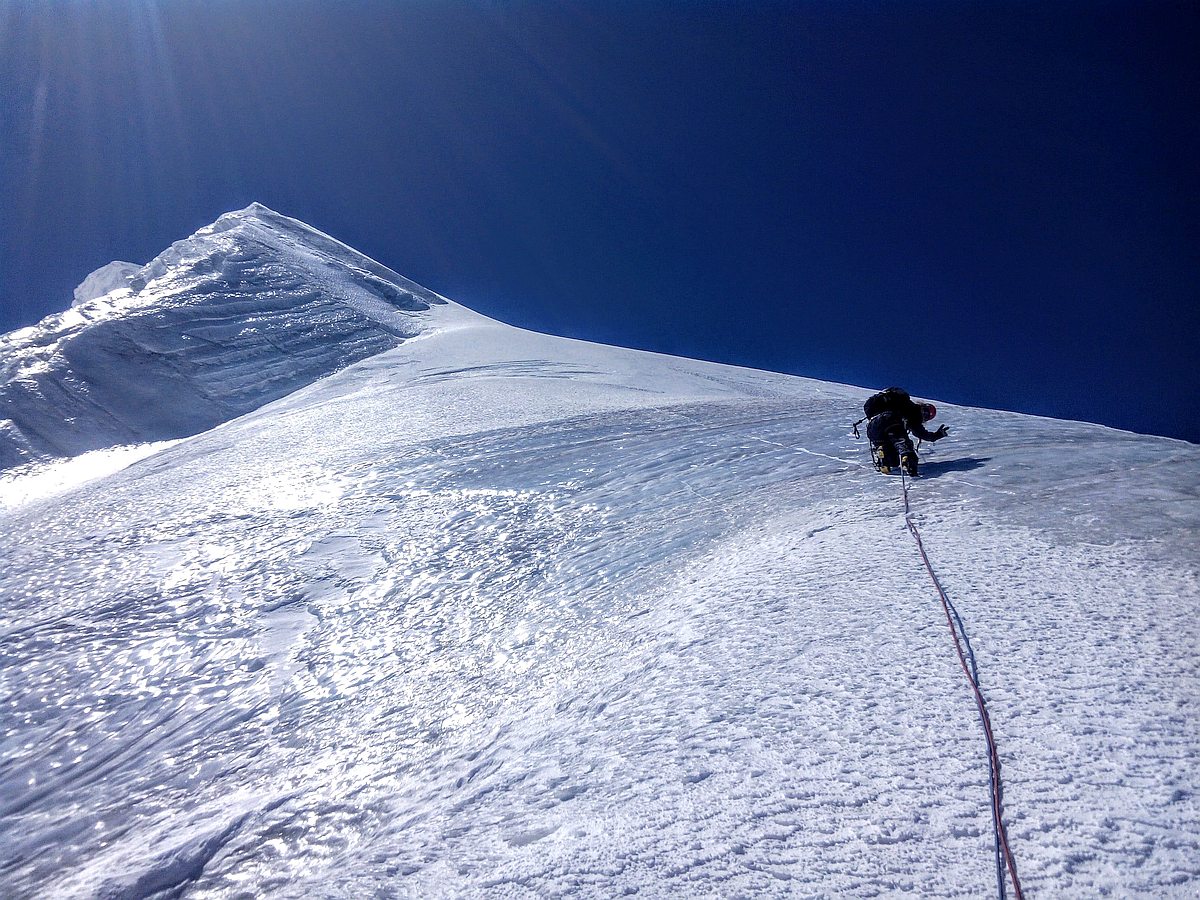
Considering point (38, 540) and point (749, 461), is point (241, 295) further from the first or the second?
point (749, 461)

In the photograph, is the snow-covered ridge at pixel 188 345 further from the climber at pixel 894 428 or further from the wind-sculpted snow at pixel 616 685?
the climber at pixel 894 428

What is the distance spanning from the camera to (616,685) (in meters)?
2.94

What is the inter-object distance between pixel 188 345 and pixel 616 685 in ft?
56.5

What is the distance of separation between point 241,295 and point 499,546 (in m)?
17.8

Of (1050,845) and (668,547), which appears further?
(668,547)

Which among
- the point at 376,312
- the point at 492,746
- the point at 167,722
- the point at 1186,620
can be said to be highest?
the point at 376,312

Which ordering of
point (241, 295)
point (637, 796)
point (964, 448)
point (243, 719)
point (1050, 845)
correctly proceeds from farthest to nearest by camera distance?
point (241, 295)
point (964, 448)
point (243, 719)
point (637, 796)
point (1050, 845)

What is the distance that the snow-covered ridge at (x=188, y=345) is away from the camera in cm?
1284

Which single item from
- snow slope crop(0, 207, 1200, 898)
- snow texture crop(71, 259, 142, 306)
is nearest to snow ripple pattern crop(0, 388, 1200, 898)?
snow slope crop(0, 207, 1200, 898)

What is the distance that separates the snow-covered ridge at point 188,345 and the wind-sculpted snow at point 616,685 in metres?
7.96

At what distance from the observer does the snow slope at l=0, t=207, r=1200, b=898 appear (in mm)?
1958

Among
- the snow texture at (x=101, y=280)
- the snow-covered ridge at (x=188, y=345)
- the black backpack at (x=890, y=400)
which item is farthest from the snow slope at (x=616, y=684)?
the snow texture at (x=101, y=280)

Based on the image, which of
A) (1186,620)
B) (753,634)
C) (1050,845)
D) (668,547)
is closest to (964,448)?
(668,547)

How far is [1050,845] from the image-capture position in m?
1.75
